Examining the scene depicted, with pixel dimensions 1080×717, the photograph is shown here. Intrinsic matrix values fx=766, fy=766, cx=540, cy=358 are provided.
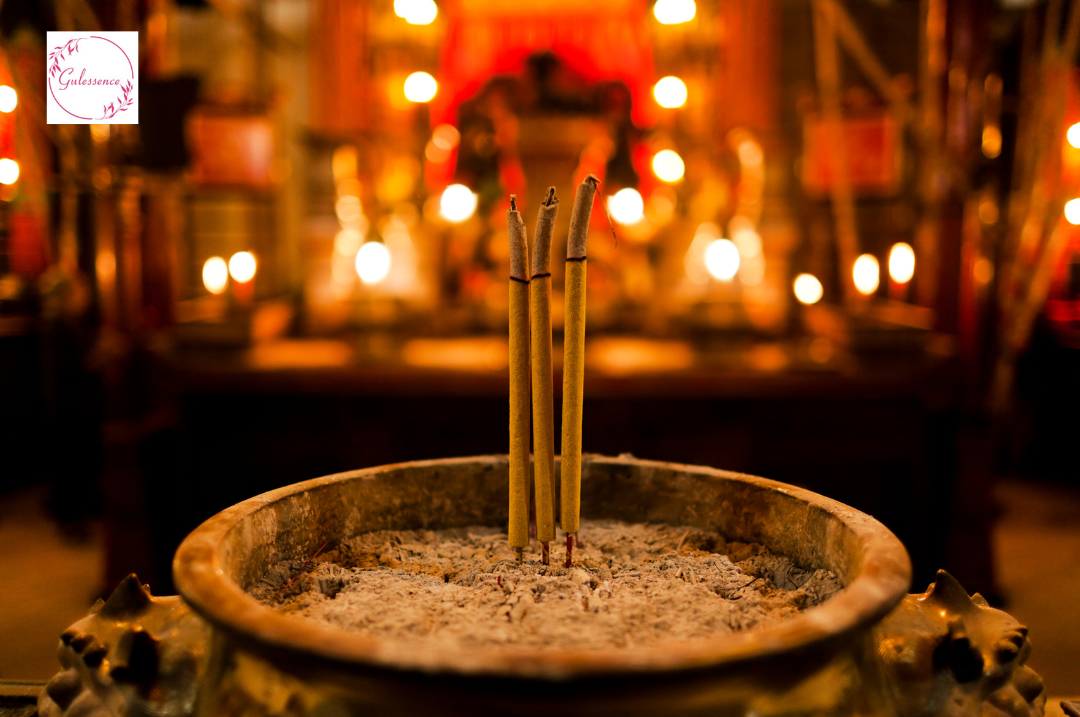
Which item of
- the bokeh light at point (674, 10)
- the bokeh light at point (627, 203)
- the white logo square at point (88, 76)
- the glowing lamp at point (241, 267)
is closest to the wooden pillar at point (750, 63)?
the bokeh light at point (674, 10)

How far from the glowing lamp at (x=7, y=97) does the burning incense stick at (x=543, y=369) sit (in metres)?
1.87

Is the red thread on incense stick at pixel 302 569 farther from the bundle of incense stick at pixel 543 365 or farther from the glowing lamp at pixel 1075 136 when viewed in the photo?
the glowing lamp at pixel 1075 136

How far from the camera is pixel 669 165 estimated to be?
5.46 meters

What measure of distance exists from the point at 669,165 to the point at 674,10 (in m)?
1.17

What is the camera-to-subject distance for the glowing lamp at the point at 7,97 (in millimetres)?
2078

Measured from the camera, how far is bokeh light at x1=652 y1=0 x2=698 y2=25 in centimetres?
449

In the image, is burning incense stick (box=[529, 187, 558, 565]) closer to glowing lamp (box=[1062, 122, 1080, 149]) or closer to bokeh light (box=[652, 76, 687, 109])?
bokeh light (box=[652, 76, 687, 109])

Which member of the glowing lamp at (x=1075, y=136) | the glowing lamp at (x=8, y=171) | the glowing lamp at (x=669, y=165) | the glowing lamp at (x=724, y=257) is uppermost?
the glowing lamp at (x=1075, y=136)

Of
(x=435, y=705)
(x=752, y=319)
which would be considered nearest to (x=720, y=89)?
(x=752, y=319)

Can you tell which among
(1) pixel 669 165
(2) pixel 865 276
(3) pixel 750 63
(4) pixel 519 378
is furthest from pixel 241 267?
(4) pixel 519 378

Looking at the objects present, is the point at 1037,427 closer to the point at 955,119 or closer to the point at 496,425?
the point at 955,119

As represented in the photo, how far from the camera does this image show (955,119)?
11.6ft

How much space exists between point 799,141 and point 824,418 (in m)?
3.87

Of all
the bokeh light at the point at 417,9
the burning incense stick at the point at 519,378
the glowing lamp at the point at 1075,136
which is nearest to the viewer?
the burning incense stick at the point at 519,378
